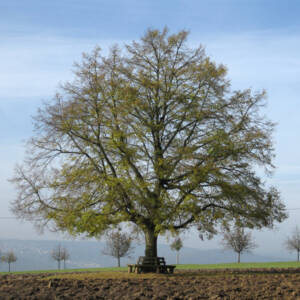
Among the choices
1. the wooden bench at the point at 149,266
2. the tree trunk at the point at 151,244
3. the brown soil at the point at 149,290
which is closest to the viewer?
the brown soil at the point at 149,290

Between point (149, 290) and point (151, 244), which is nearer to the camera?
point (149, 290)

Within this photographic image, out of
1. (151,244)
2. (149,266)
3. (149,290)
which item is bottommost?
(149,266)

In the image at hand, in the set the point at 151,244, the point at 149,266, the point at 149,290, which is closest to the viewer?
the point at 149,290

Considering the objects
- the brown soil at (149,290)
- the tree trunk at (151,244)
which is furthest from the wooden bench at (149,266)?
the brown soil at (149,290)

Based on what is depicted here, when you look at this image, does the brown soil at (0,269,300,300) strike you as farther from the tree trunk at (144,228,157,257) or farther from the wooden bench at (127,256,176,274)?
the tree trunk at (144,228,157,257)

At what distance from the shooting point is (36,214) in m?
26.2

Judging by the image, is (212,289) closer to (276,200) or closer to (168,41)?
(276,200)

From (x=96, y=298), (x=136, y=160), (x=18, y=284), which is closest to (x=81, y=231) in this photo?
(x=136, y=160)

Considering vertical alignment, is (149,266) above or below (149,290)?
below

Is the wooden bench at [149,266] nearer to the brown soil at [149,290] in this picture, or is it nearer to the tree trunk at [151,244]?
the tree trunk at [151,244]

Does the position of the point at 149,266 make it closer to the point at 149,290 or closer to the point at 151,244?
the point at 151,244

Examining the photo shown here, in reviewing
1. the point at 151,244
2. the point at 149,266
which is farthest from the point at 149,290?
the point at 151,244

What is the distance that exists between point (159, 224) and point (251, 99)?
32.5 ft

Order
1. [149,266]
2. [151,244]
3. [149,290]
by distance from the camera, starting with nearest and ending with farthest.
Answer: [149,290]
[149,266]
[151,244]
